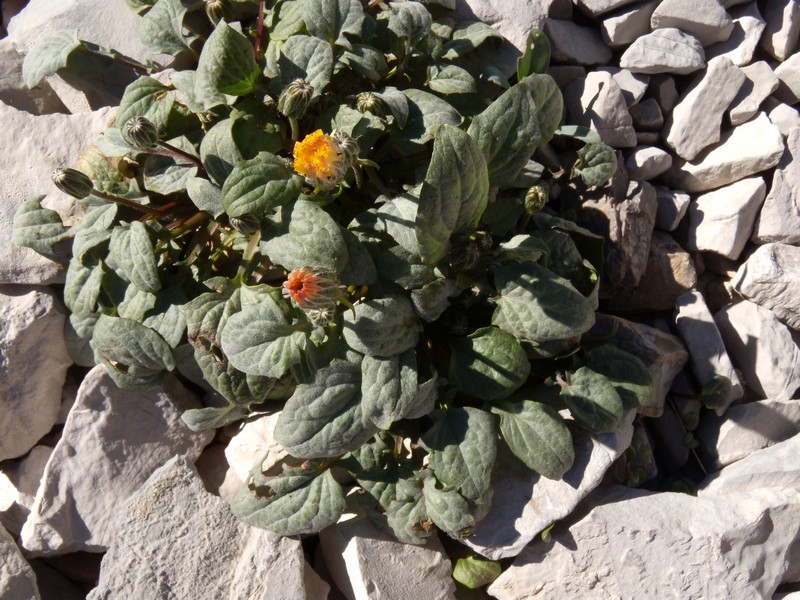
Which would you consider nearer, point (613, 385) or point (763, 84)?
point (613, 385)

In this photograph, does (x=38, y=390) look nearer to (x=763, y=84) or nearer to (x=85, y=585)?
(x=85, y=585)

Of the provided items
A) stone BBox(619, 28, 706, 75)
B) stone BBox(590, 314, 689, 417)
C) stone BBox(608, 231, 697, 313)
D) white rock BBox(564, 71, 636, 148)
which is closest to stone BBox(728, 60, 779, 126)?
stone BBox(619, 28, 706, 75)

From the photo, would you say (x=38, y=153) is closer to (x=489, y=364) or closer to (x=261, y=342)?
(x=261, y=342)

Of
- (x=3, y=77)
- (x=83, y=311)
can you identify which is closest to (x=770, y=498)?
(x=83, y=311)

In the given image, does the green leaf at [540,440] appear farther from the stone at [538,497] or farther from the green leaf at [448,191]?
the green leaf at [448,191]

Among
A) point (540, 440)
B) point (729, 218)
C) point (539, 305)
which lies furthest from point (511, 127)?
point (729, 218)

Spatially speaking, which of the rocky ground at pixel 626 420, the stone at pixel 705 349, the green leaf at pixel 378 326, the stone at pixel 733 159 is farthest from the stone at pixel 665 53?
the green leaf at pixel 378 326
